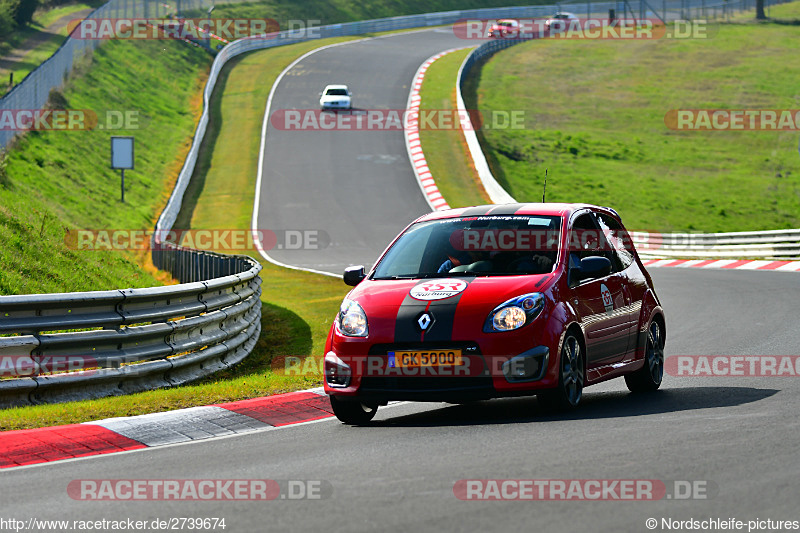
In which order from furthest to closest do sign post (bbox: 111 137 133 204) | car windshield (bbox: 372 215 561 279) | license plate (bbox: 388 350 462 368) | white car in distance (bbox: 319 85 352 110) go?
white car in distance (bbox: 319 85 352 110), sign post (bbox: 111 137 133 204), car windshield (bbox: 372 215 561 279), license plate (bbox: 388 350 462 368)

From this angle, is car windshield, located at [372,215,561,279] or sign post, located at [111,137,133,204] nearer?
car windshield, located at [372,215,561,279]

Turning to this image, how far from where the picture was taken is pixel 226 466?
6.82m

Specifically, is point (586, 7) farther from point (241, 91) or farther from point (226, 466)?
point (226, 466)

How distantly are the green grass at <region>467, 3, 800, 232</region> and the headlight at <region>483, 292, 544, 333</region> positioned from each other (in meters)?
30.7

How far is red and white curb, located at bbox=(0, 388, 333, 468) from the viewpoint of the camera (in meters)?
7.50

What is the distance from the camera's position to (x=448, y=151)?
45.3 metres

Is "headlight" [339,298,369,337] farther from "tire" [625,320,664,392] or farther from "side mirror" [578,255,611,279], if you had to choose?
"tire" [625,320,664,392]

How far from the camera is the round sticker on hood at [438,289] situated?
27.3ft

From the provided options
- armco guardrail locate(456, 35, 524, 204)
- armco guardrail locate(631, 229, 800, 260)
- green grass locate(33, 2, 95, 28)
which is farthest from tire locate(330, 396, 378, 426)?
green grass locate(33, 2, 95, 28)

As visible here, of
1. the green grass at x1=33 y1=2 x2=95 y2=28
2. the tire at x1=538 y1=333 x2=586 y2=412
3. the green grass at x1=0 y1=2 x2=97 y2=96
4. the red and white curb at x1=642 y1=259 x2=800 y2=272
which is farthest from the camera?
the green grass at x1=33 y1=2 x2=95 y2=28

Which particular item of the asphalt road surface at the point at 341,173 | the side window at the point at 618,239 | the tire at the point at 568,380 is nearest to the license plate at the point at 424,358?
the tire at the point at 568,380

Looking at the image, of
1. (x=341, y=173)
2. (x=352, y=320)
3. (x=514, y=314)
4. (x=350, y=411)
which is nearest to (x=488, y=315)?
(x=514, y=314)

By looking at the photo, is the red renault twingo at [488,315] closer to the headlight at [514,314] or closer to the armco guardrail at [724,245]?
the headlight at [514,314]

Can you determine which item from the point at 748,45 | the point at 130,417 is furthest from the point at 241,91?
the point at 130,417
